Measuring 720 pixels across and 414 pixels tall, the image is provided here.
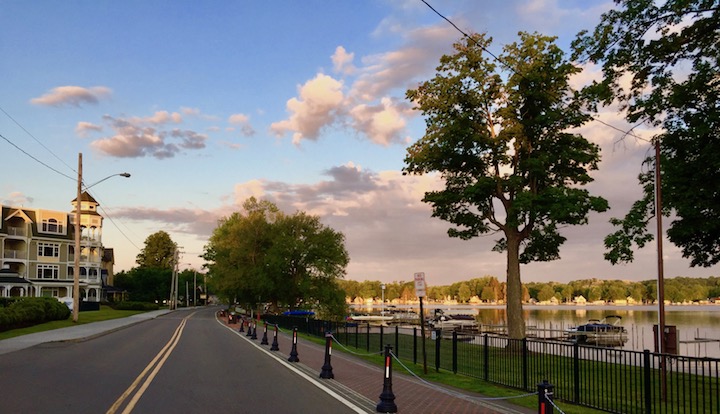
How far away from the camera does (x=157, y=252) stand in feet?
520

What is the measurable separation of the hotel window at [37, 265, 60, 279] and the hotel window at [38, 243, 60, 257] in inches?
64.5

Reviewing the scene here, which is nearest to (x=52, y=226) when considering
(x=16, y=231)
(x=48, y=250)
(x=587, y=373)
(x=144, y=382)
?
(x=48, y=250)

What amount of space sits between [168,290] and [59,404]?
123 meters

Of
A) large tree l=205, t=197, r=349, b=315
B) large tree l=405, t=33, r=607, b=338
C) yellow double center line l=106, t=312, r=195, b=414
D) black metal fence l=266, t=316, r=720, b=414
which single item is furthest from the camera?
large tree l=205, t=197, r=349, b=315

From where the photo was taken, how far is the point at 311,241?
214 feet

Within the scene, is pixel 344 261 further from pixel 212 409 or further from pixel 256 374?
pixel 212 409

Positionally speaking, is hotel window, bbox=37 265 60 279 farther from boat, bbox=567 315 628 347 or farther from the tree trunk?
the tree trunk

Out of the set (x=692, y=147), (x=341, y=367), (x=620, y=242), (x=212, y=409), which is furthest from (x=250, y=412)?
(x=692, y=147)

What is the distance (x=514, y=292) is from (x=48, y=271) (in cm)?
7154

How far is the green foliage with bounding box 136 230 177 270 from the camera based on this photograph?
518 ft

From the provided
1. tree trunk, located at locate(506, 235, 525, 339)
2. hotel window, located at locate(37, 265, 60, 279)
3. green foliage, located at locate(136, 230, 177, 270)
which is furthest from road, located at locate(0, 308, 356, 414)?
green foliage, located at locate(136, 230, 177, 270)

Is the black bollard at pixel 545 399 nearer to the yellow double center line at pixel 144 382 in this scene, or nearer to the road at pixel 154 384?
the road at pixel 154 384

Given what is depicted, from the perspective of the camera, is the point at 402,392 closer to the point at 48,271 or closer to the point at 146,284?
the point at 48,271

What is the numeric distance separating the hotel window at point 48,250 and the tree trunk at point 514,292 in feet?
231
